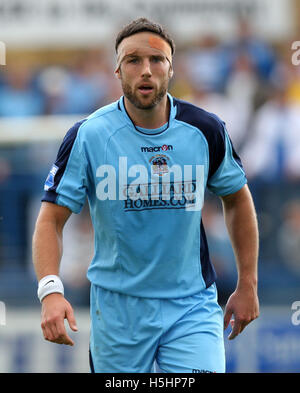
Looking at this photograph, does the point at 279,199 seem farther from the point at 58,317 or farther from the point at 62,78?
the point at 58,317

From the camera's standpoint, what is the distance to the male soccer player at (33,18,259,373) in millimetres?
4230

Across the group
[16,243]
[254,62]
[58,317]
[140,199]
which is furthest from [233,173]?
[254,62]

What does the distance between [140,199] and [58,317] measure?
82cm

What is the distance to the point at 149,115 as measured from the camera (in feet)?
14.2

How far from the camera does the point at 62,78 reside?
1103cm

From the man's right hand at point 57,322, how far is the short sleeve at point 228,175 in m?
1.15

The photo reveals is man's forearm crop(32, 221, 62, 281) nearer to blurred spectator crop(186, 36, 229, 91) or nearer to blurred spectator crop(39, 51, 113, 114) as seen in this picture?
blurred spectator crop(39, 51, 113, 114)

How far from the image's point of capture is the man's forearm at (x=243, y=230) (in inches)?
182

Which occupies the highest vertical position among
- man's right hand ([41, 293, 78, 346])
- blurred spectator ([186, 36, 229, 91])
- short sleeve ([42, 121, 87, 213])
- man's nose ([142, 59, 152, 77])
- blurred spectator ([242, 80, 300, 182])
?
blurred spectator ([186, 36, 229, 91])

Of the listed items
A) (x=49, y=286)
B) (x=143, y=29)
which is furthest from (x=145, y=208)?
(x=143, y=29)

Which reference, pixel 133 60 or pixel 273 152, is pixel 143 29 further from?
pixel 273 152

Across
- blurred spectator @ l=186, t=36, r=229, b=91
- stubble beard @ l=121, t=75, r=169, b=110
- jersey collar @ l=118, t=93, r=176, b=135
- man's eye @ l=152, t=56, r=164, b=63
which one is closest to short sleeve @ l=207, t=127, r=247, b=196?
jersey collar @ l=118, t=93, r=176, b=135

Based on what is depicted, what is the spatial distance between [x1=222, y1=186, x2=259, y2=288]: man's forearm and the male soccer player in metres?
0.24
